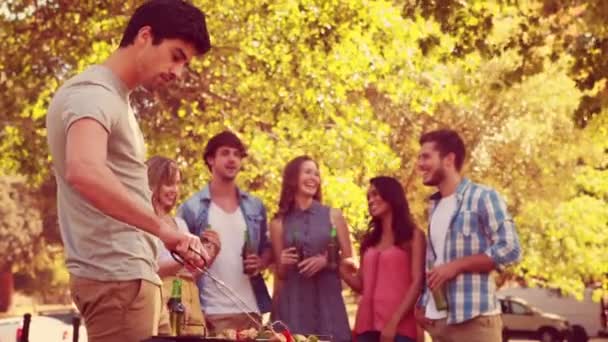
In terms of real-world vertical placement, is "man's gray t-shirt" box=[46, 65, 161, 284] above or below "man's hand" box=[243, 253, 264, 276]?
below

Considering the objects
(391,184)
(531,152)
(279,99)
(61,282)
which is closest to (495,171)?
(531,152)

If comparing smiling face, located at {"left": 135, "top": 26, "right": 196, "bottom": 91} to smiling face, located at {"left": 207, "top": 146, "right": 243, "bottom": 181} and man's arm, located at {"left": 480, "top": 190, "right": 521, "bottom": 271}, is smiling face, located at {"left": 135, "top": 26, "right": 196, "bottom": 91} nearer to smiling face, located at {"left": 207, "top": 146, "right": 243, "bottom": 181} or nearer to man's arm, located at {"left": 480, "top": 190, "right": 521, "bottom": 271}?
man's arm, located at {"left": 480, "top": 190, "right": 521, "bottom": 271}

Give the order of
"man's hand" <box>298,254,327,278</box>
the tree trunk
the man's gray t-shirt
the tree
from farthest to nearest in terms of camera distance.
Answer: the tree trunk, the tree, "man's hand" <box>298,254,327,278</box>, the man's gray t-shirt

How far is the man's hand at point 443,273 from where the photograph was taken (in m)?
8.05

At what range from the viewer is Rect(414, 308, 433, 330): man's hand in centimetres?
833

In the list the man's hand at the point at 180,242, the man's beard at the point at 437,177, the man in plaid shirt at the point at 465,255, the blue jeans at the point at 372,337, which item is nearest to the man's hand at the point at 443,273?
the man in plaid shirt at the point at 465,255

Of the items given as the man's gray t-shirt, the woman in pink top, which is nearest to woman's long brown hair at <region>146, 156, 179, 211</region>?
the woman in pink top

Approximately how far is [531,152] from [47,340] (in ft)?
61.9

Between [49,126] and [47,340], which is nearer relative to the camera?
[49,126]

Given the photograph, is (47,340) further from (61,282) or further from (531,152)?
(61,282)

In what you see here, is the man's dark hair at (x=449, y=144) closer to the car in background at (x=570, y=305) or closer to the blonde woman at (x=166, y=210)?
the blonde woman at (x=166, y=210)

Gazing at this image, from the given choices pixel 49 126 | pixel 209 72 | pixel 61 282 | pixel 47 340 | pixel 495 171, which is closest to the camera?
pixel 49 126

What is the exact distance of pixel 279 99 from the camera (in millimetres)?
21625

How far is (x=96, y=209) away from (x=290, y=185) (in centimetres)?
425
